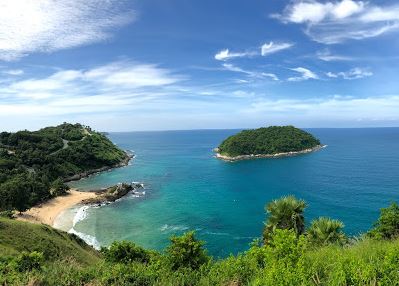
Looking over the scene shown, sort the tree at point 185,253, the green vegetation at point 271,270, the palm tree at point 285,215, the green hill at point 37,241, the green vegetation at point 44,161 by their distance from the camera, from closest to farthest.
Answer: the green vegetation at point 271,270 → the tree at point 185,253 → the palm tree at point 285,215 → the green hill at point 37,241 → the green vegetation at point 44,161

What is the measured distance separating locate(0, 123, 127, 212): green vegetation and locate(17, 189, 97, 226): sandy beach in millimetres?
1723

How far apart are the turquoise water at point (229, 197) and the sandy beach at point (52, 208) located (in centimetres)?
703

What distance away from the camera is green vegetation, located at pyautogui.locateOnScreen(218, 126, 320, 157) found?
157m

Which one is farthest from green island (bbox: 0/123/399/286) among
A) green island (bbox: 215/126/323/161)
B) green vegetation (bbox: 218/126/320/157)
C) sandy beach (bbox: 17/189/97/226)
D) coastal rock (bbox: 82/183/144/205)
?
green vegetation (bbox: 218/126/320/157)

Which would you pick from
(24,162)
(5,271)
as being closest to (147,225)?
(5,271)

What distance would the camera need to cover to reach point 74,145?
134 m

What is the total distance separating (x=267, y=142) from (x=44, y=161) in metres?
99.8

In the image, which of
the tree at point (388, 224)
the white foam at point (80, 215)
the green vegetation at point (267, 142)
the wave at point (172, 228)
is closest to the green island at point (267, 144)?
the green vegetation at point (267, 142)

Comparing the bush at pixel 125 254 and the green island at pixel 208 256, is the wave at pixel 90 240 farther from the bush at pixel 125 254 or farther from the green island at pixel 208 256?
the bush at pixel 125 254

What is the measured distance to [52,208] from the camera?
7269cm

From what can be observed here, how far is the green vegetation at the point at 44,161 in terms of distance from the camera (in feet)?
222

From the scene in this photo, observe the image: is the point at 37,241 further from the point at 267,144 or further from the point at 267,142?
the point at 267,142

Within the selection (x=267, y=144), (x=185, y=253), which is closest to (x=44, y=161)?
(x=185, y=253)

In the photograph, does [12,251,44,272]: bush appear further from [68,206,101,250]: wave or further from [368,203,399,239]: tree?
[68,206,101,250]: wave
